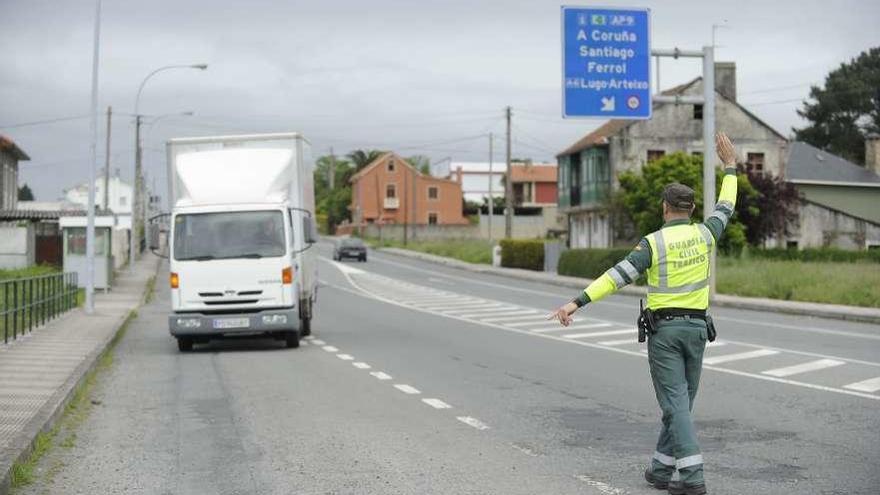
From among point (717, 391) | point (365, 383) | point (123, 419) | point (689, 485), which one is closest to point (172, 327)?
point (365, 383)

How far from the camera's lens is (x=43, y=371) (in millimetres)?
14492

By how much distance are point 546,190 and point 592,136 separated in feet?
199

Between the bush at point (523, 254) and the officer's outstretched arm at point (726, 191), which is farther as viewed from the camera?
the bush at point (523, 254)

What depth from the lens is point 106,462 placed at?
880 centimetres

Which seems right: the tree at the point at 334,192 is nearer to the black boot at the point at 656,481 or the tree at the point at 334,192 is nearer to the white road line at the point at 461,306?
the white road line at the point at 461,306

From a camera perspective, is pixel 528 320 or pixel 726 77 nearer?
pixel 528 320

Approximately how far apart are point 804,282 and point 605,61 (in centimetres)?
1037

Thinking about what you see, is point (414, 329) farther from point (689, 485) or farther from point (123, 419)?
point (689, 485)

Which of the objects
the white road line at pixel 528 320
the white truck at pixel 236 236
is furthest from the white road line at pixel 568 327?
the white truck at pixel 236 236

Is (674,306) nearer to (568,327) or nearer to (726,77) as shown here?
(568,327)

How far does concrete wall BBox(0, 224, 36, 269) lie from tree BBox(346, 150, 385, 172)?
95190mm

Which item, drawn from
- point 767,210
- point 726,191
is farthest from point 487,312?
point 767,210

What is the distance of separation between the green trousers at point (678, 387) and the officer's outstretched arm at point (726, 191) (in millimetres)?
718

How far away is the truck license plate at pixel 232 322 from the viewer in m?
18.7
